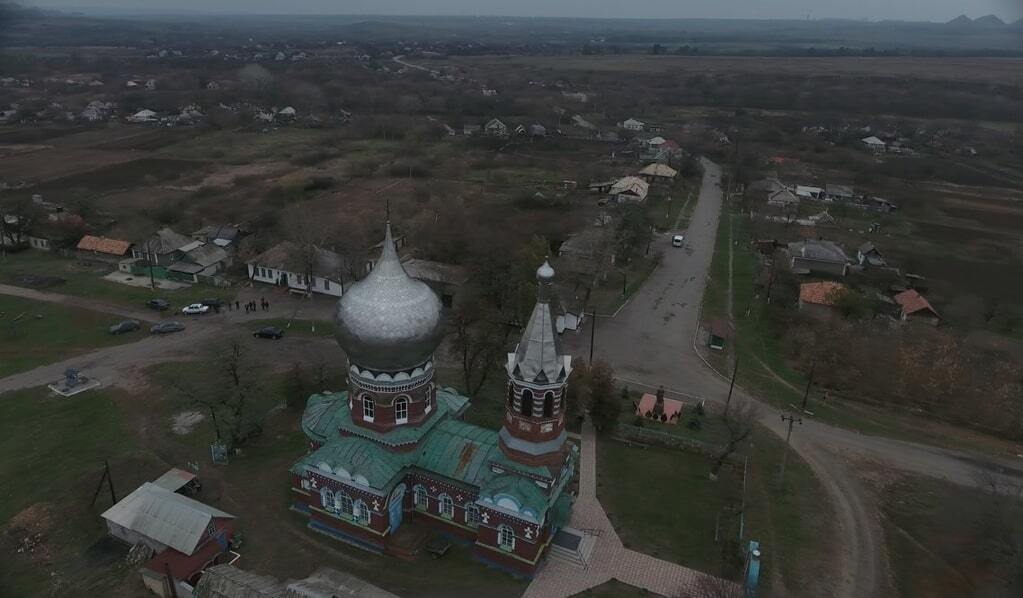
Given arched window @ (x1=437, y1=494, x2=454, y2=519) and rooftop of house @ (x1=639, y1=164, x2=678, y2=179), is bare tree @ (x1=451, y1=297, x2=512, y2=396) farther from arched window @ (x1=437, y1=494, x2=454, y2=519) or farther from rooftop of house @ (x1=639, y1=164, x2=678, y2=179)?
rooftop of house @ (x1=639, y1=164, x2=678, y2=179)

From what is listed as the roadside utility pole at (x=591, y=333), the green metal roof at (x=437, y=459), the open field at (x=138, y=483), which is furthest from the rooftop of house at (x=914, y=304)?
the open field at (x=138, y=483)

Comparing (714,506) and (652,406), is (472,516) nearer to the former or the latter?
(714,506)

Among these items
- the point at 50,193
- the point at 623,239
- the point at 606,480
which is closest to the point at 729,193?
the point at 623,239

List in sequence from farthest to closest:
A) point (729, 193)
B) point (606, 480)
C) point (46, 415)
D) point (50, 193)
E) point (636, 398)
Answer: point (729, 193), point (50, 193), point (636, 398), point (46, 415), point (606, 480)

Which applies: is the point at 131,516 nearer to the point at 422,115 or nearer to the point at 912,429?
the point at 912,429

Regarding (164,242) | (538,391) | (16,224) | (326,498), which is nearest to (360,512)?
(326,498)

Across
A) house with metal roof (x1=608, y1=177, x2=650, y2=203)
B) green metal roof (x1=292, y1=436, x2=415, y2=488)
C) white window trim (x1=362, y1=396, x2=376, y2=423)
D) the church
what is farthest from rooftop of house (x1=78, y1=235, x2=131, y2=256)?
house with metal roof (x1=608, y1=177, x2=650, y2=203)
